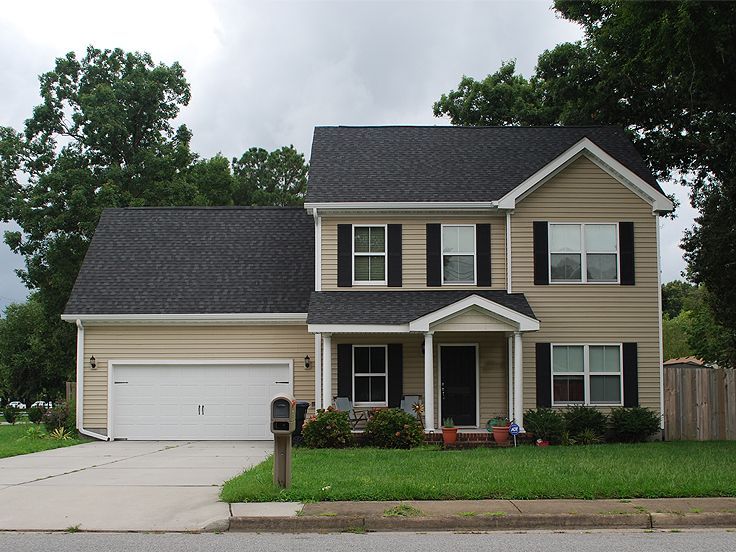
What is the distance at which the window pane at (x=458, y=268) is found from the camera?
2081 centimetres

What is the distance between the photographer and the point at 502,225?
20.8m

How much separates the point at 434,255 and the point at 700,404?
7302mm

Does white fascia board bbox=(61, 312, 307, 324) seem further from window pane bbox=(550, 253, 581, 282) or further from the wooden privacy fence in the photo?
the wooden privacy fence

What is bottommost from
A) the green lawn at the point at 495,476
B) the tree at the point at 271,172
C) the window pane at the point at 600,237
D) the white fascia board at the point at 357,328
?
the green lawn at the point at 495,476

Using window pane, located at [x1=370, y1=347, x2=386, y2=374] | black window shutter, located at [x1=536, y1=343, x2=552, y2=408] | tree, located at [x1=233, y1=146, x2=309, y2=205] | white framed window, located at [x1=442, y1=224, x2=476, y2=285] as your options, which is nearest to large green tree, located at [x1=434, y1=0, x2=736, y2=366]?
white framed window, located at [x1=442, y1=224, x2=476, y2=285]

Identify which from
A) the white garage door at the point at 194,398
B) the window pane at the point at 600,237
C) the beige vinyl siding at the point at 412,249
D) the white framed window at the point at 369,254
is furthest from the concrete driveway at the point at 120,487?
the window pane at the point at 600,237

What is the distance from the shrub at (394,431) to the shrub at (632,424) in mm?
4622

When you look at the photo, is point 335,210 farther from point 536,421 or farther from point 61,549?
point 61,549

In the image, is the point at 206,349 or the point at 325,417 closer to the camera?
the point at 325,417

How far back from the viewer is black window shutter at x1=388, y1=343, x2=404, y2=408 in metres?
20.5

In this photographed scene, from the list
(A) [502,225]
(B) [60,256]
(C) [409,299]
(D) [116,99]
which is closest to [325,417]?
(C) [409,299]

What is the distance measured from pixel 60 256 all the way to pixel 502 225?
2046cm

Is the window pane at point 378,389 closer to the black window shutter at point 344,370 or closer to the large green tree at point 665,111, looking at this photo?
the black window shutter at point 344,370

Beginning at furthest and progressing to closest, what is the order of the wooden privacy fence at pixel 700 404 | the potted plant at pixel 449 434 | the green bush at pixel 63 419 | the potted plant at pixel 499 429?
the green bush at pixel 63 419, the wooden privacy fence at pixel 700 404, the potted plant at pixel 499 429, the potted plant at pixel 449 434
